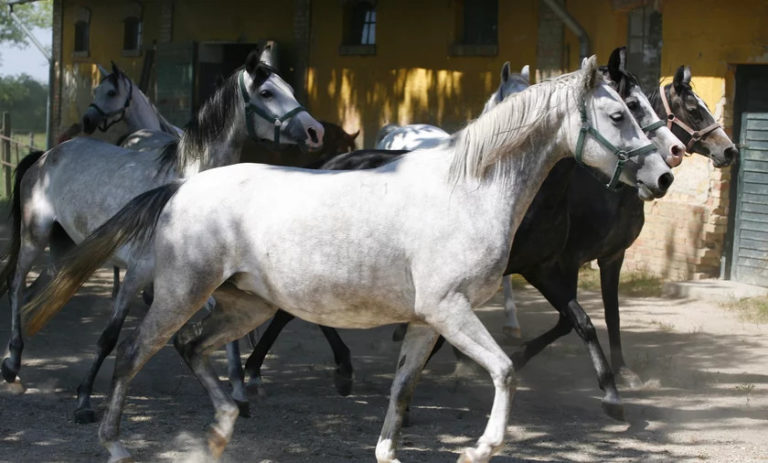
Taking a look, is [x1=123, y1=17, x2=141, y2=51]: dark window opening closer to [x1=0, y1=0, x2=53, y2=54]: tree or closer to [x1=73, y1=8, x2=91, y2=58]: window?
[x1=73, y1=8, x2=91, y2=58]: window

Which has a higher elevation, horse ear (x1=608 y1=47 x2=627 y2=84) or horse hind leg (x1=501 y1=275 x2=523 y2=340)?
horse ear (x1=608 y1=47 x2=627 y2=84)

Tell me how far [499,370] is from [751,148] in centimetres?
821

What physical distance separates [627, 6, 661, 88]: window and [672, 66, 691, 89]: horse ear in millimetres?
5767

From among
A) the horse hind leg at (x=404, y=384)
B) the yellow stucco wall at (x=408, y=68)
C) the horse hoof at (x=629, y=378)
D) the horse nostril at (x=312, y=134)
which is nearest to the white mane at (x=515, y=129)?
the horse hind leg at (x=404, y=384)

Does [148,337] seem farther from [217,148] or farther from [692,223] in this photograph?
[692,223]

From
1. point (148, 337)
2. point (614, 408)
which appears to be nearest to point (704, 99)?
point (614, 408)

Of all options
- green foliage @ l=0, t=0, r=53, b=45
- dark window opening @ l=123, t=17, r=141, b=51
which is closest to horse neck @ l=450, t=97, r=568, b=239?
dark window opening @ l=123, t=17, r=141, b=51

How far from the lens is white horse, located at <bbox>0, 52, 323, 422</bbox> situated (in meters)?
6.61

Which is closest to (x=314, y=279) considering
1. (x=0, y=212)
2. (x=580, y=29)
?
(x=580, y=29)

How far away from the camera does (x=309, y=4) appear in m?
17.8

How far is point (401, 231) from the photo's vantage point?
4.80 meters

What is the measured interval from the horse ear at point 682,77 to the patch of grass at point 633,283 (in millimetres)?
4598

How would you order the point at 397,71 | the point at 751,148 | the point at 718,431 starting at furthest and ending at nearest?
the point at 397,71
the point at 751,148
the point at 718,431

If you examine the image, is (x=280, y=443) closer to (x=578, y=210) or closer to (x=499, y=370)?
(x=499, y=370)
